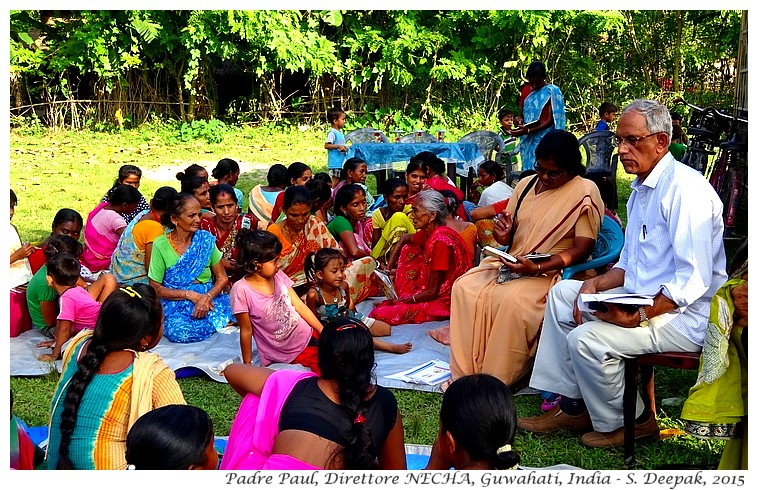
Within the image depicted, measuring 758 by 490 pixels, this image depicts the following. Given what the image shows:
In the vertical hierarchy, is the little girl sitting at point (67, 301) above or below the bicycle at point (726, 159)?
below

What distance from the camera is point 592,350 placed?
3.47m

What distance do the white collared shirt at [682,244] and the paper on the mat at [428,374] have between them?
4.34 feet

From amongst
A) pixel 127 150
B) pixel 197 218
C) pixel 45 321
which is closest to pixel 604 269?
pixel 197 218

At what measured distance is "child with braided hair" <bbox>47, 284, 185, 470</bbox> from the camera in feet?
9.37

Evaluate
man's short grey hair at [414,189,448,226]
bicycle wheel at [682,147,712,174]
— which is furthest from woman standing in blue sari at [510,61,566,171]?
man's short grey hair at [414,189,448,226]

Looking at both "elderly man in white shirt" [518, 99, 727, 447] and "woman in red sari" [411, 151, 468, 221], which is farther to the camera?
"woman in red sari" [411, 151, 468, 221]

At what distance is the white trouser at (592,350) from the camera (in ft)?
11.3

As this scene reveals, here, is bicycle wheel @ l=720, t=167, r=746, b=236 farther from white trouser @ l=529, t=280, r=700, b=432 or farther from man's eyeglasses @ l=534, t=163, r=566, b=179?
white trouser @ l=529, t=280, r=700, b=432

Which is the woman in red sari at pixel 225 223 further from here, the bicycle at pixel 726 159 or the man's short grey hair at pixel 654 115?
the bicycle at pixel 726 159

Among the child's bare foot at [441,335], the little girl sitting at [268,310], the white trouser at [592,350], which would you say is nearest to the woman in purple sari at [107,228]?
the little girl sitting at [268,310]

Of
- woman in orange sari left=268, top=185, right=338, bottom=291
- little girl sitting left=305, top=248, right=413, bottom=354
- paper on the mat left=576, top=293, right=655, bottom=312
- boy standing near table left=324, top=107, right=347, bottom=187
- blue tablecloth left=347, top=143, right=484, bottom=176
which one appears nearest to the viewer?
paper on the mat left=576, top=293, right=655, bottom=312

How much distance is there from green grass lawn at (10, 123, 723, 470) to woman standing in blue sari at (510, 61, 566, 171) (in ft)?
4.86

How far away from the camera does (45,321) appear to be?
527 cm

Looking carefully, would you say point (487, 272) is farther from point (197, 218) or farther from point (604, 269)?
point (197, 218)
